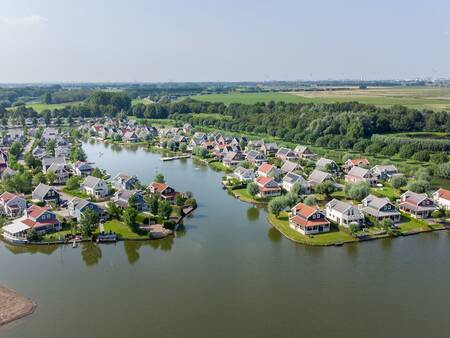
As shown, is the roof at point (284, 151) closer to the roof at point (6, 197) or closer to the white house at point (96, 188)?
the white house at point (96, 188)

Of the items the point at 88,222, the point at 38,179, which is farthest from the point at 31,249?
the point at 38,179

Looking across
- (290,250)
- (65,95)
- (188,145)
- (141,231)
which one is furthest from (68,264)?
(65,95)

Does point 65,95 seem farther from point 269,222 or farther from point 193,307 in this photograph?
point 193,307

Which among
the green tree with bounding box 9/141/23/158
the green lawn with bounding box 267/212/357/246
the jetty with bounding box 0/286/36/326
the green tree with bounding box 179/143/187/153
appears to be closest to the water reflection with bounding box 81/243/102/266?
the jetty with bounding box 0/286/36/326

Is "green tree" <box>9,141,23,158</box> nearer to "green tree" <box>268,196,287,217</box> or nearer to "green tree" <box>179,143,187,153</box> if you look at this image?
"green tree" <box>179,143,187,153</box>

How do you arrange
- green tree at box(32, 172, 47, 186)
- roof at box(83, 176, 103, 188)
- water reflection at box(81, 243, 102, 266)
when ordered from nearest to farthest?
water reflection at box(81, 243, 102, 266), roof at box(83, 176, 103, 188), green tree at box(32, 172, 47, 186)

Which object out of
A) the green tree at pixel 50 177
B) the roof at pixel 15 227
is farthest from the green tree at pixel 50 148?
the roof at pixel 15 227
